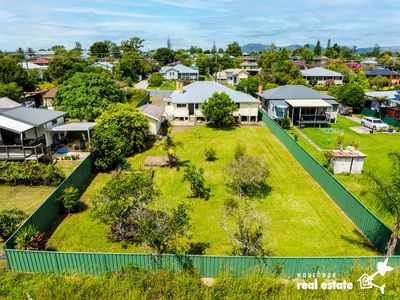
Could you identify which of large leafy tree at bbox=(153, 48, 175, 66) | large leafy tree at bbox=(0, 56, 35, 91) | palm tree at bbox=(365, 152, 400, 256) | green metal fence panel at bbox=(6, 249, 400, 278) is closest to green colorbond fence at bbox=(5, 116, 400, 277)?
green metal fence panel at bbox=(6, 249, 400, 278)

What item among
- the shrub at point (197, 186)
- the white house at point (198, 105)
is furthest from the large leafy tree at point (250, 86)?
the shrub at point (197, 186)

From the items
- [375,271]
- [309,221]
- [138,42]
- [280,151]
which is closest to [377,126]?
[280,151]

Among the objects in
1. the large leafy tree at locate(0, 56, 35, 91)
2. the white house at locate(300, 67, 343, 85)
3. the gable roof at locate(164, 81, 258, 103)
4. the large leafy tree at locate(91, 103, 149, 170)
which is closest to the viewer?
the large leafy tree at locate(91, 103, 149, 170)

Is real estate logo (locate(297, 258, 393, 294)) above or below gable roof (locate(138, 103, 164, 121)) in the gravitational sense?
below

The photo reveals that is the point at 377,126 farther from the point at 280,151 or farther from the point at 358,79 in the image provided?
the point at 358,79

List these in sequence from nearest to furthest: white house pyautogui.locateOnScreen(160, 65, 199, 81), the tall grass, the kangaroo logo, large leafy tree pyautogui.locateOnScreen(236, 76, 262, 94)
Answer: the tall grass
the kangaroo logo
large leafy tree pyautogui.locateOnScreen(236, 76, 262, 94)
white house pyautogui.locateOnScreen(160, 65, 199, 81)

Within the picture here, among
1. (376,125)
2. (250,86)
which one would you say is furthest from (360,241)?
(250,86)

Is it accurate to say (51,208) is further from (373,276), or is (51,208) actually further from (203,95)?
(203,95)

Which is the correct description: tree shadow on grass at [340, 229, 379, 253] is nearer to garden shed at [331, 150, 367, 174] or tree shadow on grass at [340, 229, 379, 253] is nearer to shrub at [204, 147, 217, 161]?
garden shed at [331, 150, 367, 174]
